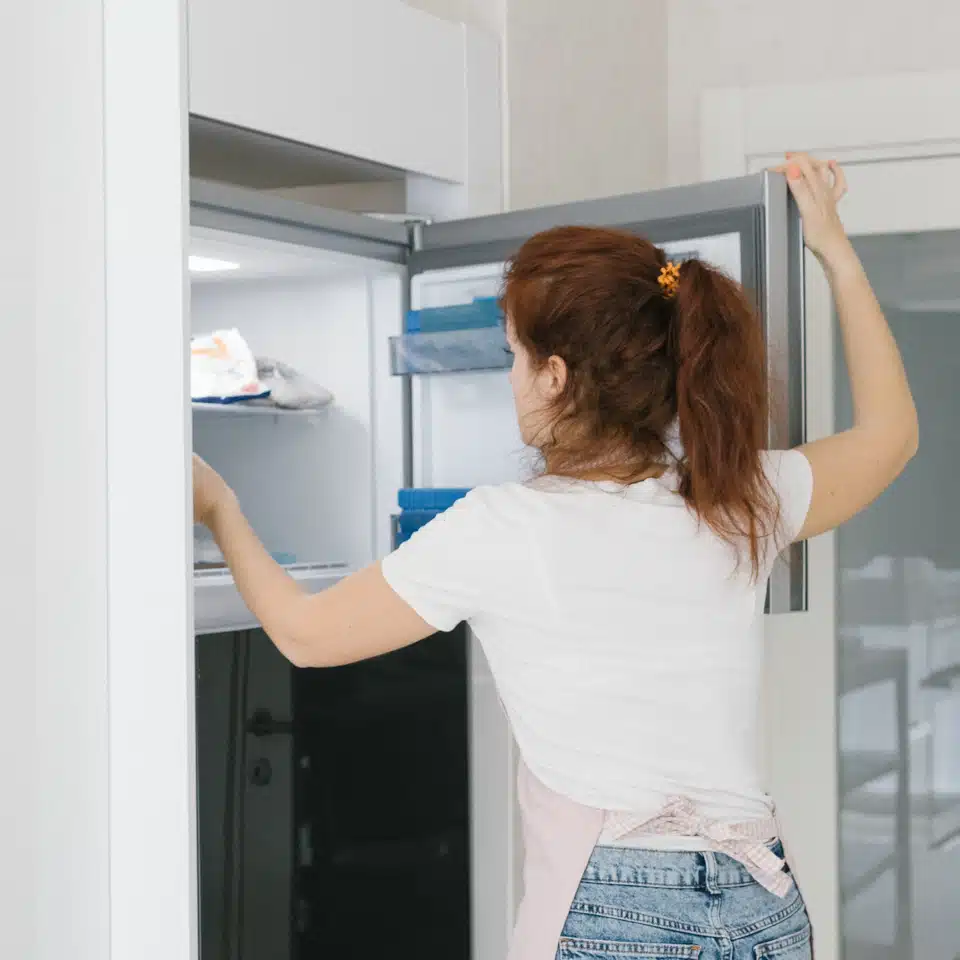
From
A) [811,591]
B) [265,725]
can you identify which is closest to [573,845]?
[265,725]

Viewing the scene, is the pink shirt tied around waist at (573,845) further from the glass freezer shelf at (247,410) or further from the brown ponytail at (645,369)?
the glass freezer shelf at (247,410)

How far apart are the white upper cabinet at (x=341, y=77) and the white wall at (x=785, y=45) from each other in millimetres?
665

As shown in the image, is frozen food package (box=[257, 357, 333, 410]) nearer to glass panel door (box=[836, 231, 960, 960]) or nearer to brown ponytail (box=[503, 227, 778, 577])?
brown ponytail (box=[503, 227, 778, 577])

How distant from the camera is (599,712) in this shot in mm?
1107

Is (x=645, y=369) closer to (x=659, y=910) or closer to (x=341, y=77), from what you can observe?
(x=659, y=910)

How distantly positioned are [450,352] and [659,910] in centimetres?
73

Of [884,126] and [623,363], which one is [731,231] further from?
[884,126]

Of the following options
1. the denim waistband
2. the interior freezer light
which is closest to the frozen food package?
the interior freezer light

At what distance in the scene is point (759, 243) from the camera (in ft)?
4.52

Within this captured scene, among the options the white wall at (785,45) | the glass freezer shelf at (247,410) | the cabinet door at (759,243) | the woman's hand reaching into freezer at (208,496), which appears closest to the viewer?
the woman's hand reaching into freezer at (208,496)

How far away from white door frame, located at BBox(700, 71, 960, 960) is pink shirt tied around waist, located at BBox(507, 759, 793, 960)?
1.17 metres

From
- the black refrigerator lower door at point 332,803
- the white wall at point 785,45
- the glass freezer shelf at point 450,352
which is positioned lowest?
the black refrigerator lower door at point 332,803

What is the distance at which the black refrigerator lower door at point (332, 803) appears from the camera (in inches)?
58.6

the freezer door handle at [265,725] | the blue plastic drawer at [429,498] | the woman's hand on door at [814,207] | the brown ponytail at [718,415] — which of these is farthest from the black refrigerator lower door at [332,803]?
the woman's hand on door at [814,207]
